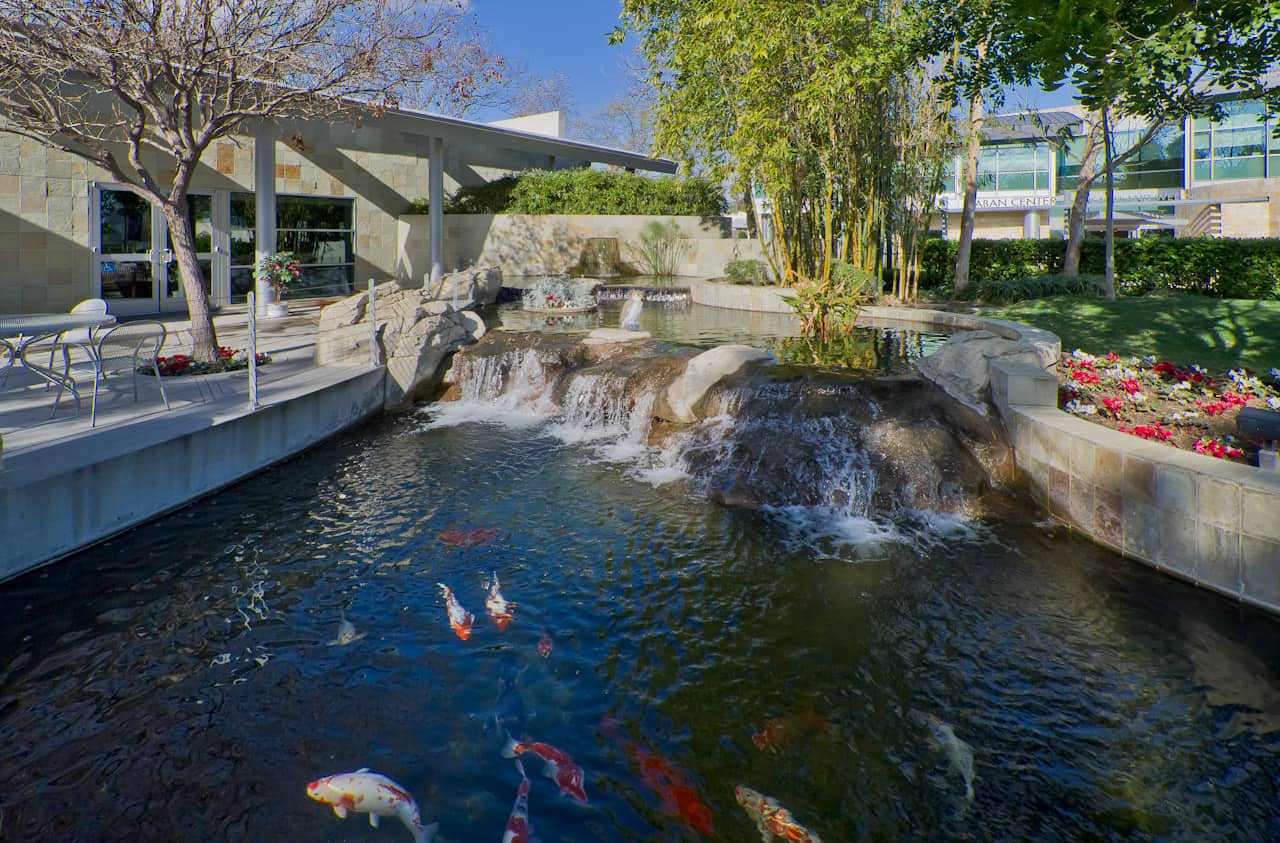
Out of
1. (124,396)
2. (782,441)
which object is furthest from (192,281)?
(782,441)

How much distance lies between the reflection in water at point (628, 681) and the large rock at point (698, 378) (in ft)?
8.64

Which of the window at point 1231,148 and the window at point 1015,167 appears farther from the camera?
the window at point 1015,167

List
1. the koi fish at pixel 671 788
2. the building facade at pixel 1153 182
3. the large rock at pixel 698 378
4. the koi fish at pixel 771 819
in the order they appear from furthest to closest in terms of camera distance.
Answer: the building facade at pixel 1153 182 → the large rock at pixel 698 378 → the koi fish at pixel 671 788 → the koi fish at pixel 771 819

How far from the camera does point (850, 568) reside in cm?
593

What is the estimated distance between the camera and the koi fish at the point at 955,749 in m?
3.64

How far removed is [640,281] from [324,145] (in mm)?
8206

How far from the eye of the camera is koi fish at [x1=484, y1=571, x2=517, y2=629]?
504cm

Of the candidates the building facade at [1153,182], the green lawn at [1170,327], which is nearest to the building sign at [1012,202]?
the building facade at [1153,182]

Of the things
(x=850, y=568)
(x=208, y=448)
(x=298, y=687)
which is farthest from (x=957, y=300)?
(x=298, y=687)

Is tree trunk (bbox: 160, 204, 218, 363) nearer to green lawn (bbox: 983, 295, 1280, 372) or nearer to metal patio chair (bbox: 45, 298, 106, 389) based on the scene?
metal patio chair (bbox: 45, 298, 106, 389)

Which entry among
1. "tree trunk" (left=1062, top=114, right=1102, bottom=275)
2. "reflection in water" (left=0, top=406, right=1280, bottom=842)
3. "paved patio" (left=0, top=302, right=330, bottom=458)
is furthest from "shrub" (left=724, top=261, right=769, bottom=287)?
"reflection in water" (left=0, top=406, right=1280, bottom=842)

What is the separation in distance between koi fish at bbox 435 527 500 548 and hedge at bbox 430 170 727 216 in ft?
60.5

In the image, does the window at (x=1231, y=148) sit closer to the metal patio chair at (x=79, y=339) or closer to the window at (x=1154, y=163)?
the window at (x=1154, y=163)

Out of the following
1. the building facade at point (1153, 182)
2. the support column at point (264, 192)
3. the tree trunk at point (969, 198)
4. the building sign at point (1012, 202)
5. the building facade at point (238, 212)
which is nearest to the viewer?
the building facade at point (238, 212)
